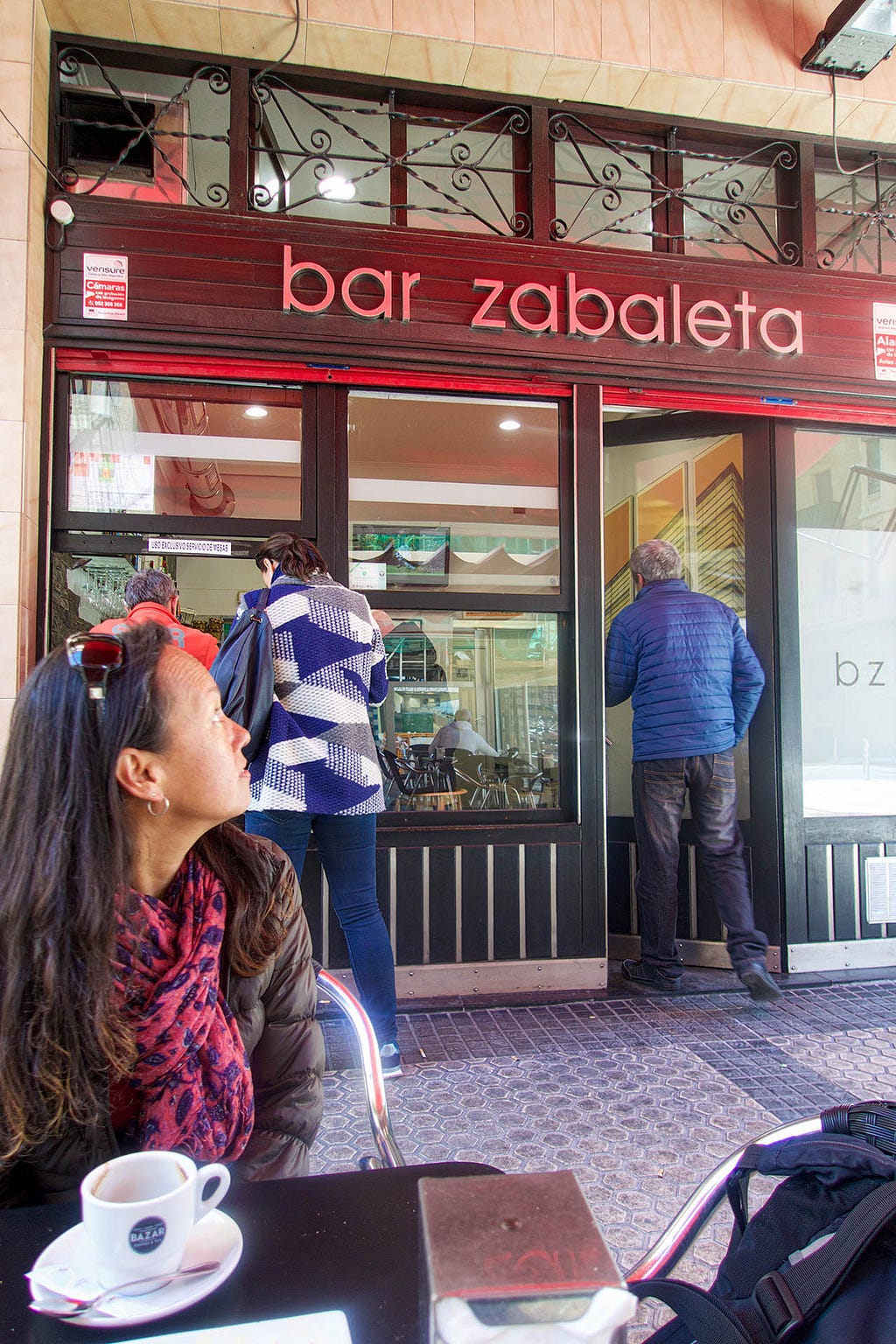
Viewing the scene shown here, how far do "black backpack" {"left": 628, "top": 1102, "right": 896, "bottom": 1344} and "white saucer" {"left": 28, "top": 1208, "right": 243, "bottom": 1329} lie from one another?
1.28 feet

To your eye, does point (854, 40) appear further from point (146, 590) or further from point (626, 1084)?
point (626, 1084)

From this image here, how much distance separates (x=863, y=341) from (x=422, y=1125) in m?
3.90

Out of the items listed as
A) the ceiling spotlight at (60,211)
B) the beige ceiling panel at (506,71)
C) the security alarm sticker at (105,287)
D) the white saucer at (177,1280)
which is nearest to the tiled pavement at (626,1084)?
the white saucer at (177,1280)

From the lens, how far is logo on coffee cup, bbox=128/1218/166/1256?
2.26 ft

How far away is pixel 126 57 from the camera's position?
352 cm

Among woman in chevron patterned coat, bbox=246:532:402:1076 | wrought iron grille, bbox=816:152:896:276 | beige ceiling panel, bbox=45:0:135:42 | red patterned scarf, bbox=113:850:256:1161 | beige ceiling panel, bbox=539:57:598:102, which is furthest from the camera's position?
wrought iron grille, bbox=816:152:896:276

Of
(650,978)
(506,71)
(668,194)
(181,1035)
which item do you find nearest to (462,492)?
(668,194)

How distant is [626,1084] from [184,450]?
2.95 meters

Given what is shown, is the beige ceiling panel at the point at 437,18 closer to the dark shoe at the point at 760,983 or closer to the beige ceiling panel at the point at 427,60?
the beige ceiling panel at the point at 427,60

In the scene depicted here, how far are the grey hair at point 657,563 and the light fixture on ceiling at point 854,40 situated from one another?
7.27 ft

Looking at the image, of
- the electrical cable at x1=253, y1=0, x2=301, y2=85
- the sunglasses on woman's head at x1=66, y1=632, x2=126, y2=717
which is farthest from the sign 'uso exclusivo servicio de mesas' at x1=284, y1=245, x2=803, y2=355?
the sunglasses on woman's head at x1=66, y1=632, x2=126, y2=717

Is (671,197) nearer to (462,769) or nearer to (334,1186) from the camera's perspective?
(462,769)

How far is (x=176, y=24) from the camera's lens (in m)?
3.42

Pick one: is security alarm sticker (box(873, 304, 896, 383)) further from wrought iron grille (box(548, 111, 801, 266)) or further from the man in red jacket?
the man in red jacket
